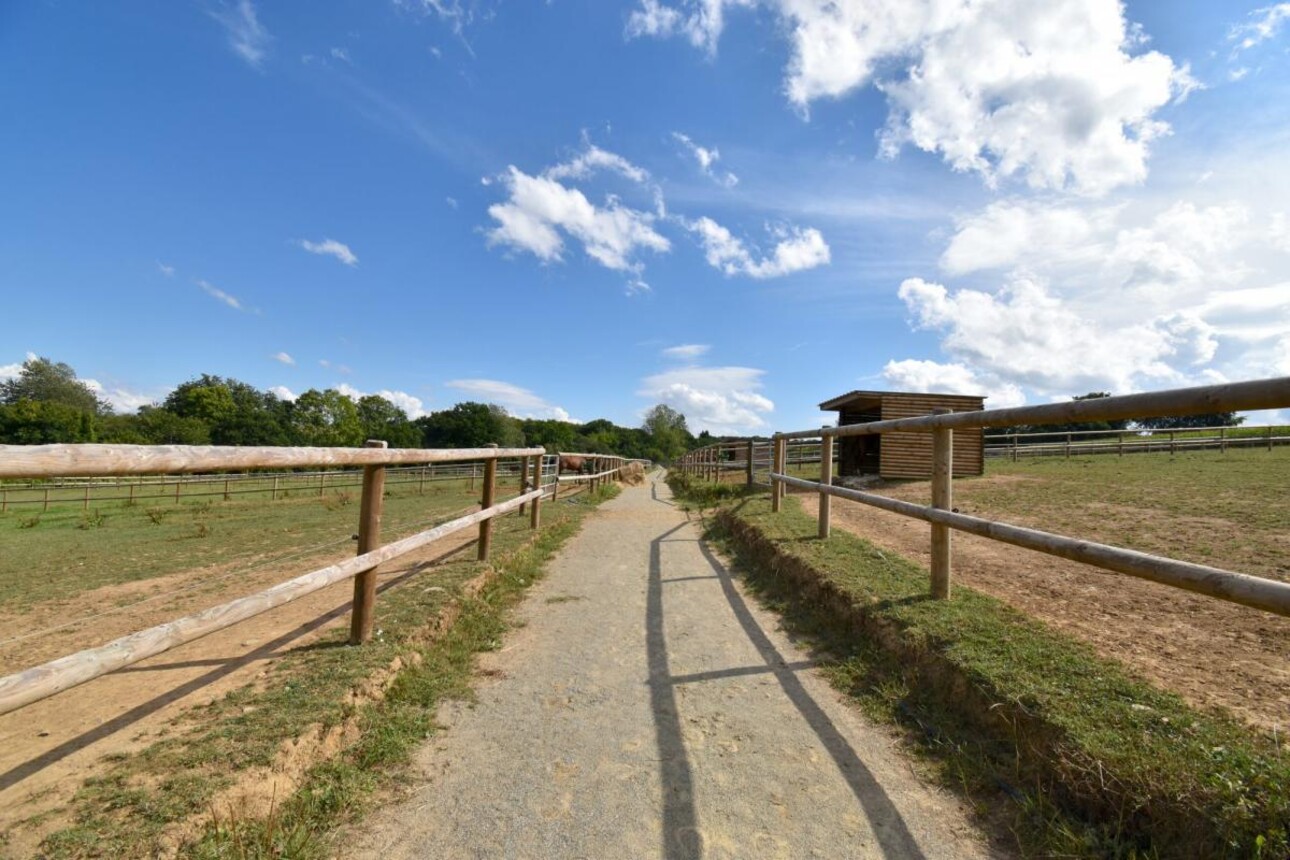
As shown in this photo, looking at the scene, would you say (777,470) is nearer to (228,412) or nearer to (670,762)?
(670,762)

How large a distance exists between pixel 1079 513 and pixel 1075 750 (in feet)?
20.8

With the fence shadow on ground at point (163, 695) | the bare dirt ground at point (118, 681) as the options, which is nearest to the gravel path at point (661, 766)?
the bare dirt ground at point (118, 681)

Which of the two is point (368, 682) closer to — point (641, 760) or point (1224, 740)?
point (641, 760)

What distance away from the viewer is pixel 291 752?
2.12 m

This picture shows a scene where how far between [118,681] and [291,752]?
151cm

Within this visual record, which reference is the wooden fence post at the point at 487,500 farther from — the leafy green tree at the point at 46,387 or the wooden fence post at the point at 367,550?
the leafy green tree at the point at 46,387

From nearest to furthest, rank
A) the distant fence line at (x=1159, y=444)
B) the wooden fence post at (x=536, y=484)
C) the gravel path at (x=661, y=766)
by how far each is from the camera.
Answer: the gravel path at (x=661, y=766) < the wooden fence post at (x=536, y=484) < the distant fence line at (x=1159, y=444)

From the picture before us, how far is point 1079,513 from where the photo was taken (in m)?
6.95

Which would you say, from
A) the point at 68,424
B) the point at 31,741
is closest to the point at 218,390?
the point at 68,424

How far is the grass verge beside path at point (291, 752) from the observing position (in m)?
1.69

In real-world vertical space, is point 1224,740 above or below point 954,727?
above

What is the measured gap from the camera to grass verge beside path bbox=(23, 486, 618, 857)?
1.69 meters

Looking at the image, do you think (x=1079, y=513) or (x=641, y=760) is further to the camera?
(x=1079, y=513)

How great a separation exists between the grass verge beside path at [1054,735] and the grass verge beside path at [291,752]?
7.60ft
